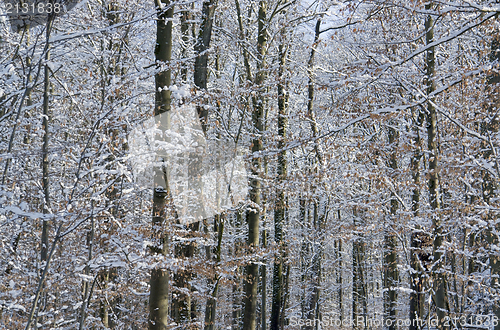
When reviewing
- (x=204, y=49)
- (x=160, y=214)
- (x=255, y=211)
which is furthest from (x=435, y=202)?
(x=204, y=49)

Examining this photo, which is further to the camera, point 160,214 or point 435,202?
point 435,202

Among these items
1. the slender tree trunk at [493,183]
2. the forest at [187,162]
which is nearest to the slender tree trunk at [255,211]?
the forest at [187,162]

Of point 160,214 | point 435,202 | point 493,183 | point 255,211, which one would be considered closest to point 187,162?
point 160,214

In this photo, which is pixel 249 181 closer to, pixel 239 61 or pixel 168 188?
pixel 168 188

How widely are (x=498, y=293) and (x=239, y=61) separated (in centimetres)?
1056

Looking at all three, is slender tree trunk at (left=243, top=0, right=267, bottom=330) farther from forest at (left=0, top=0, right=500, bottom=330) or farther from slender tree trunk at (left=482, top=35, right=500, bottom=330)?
slender tree trunk at (left=482, top=35, right=500, bottom=330)

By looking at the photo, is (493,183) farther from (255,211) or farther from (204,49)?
(204,49)

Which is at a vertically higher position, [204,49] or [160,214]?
[204,49]

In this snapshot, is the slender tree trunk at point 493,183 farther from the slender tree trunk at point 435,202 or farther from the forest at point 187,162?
the slender tree trunk at point 435,202

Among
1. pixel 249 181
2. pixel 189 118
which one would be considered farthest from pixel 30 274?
pixel 249 181

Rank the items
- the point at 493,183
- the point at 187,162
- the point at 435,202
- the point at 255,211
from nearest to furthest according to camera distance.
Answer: the point at 187,162 → the point at 493,183 → the point at 435,202 → the point at 255,211

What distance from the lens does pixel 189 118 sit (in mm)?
6719

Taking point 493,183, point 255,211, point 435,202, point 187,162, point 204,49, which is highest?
point 204,49

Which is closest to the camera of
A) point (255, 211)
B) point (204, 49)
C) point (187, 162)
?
point (187, 162)
